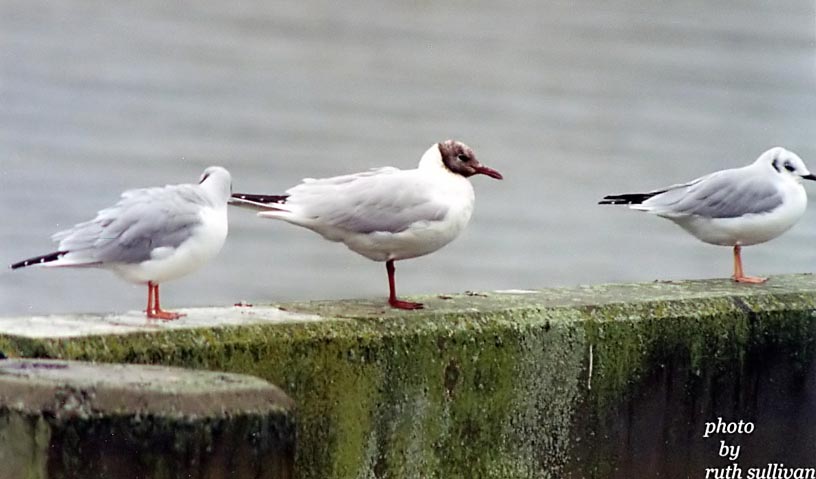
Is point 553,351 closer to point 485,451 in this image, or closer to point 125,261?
point 485,451

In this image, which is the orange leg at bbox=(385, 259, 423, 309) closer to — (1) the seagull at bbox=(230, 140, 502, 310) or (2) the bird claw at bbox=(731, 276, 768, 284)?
(1) the seagull at bbox=(230, 140, 502, 310)

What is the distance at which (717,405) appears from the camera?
163 inches

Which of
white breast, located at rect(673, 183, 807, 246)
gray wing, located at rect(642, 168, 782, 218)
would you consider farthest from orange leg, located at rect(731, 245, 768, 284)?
gray wing, located at rect(642, 168, 782, 218)

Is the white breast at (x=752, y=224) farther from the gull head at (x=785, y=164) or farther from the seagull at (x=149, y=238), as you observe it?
the seagull at (x=149, y=238)

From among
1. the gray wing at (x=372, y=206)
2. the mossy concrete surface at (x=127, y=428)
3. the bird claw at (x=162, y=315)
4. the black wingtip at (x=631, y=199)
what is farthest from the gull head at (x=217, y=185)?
the black wingtip at (x=631, y=199)

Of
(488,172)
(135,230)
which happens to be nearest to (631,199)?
(488,172)

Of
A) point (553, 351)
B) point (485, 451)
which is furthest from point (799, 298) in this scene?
point (485, 451)

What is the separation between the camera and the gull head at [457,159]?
12.8 ft

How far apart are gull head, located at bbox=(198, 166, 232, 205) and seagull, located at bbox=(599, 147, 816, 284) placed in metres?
1.60

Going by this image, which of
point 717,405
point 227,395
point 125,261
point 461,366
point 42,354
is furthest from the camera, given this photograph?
point 717,405

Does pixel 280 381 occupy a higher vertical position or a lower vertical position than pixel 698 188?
lower

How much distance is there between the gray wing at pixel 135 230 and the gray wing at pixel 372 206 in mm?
409

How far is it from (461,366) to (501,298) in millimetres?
478

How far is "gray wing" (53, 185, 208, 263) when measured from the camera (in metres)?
3.41
